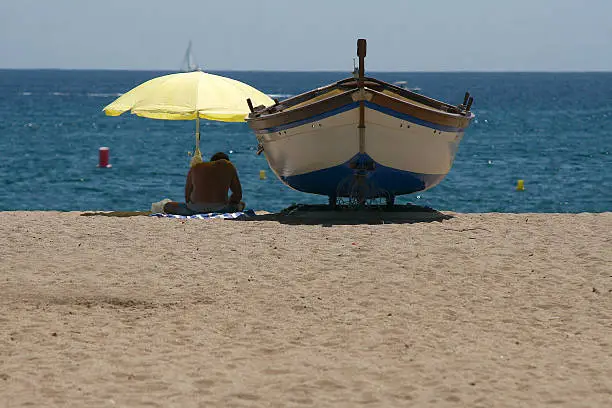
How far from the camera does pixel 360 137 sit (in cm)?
1425

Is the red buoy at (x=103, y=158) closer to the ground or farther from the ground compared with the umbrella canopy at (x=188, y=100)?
closer to the ground

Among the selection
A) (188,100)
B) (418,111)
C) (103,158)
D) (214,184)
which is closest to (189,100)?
(188,100)

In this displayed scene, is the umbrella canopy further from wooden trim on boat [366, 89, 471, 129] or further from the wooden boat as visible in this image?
wooden trim on boat [366, 89, 471, 129]

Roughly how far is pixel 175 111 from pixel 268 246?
395cm

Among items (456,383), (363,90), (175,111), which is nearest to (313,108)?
(363,90)

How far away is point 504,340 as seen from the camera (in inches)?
322

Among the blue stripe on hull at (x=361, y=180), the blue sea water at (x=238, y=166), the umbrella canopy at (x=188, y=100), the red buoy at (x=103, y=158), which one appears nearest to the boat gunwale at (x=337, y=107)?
the umbrella canopy at (x=188, y=100)

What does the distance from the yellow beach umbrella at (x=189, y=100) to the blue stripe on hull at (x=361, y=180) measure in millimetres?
1301

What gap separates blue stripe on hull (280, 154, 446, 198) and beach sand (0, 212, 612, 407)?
146 cm

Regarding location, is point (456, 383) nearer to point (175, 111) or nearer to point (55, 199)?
point (175, 111)

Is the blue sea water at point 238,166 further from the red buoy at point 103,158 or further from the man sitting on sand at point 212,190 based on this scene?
the man sitting on sand at point 212,190

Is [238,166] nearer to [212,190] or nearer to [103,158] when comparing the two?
[103,158]

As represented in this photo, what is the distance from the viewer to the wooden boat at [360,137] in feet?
46.3

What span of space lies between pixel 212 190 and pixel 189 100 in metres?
1.30
